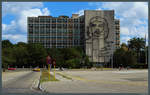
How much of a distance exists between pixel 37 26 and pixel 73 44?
24063 mm

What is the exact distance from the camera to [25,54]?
399ft

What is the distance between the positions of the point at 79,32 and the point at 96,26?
1578cm

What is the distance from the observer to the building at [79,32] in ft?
474

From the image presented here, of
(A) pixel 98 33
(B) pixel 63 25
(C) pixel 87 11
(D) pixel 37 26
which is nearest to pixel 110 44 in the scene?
(A) pixel 98 33

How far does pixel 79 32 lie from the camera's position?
157 metres

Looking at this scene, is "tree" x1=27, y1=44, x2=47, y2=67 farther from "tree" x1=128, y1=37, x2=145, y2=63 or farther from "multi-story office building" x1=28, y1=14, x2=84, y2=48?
"tree" x1=128, y1=37, x2=145, y2=63

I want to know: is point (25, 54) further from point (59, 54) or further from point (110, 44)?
point (110, 44)

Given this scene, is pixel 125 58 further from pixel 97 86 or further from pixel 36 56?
pixel 97 86

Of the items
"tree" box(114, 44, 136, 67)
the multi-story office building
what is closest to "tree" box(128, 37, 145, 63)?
"tree" box(114, 44, 136, 67)

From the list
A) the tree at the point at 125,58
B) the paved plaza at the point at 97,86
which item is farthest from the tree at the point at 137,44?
the paved plaza at the point at 97,86

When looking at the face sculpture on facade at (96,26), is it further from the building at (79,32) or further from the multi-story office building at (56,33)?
the multi-story office building at (56,33)

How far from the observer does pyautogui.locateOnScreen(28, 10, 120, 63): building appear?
14462 cm

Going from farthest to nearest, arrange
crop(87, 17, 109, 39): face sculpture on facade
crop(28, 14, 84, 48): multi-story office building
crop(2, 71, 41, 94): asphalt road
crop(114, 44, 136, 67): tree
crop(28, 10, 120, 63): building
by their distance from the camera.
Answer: crop(28, 14, 84, 48): multi-story office building
crop(28, 10, 120, 63): building
crop(87, 17, 109, 39): face sculpture on facade
crop(114, 44, 136, 67): tree
crop(2, 71, 41, 94): asphalt road

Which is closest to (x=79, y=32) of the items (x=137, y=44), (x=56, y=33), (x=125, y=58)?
(x=56, y=33)
